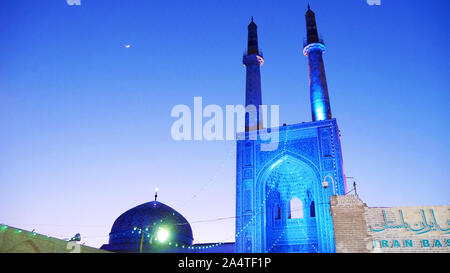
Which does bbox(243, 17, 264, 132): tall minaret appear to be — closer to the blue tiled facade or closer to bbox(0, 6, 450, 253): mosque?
bbox(0, 6, 450, 253): mosque

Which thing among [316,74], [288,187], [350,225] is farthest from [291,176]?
[350,225]

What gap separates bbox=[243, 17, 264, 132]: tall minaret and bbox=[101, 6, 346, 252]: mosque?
4 centimetres

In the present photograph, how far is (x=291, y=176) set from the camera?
14883mm

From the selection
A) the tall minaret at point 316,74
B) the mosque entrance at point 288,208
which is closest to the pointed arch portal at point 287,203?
the mosque entrance at point 288,208

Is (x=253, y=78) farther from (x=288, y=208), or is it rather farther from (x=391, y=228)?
(x=391, y=228)

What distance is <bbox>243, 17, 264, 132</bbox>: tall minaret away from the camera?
50.1 ft

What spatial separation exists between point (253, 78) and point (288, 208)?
6173 mm

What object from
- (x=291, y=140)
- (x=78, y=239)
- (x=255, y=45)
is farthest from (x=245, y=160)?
(x=78, y=239)

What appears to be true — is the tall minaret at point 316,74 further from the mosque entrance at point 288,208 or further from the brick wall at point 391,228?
the brick wall at point 391,228

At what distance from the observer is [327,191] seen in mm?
12406

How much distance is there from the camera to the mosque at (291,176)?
1273 centimetres

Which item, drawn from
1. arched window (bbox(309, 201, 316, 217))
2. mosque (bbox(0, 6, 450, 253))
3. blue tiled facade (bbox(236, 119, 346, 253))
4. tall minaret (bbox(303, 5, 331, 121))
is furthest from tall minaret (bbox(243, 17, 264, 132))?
arched window (bbox(309, 201, 316, 217))
